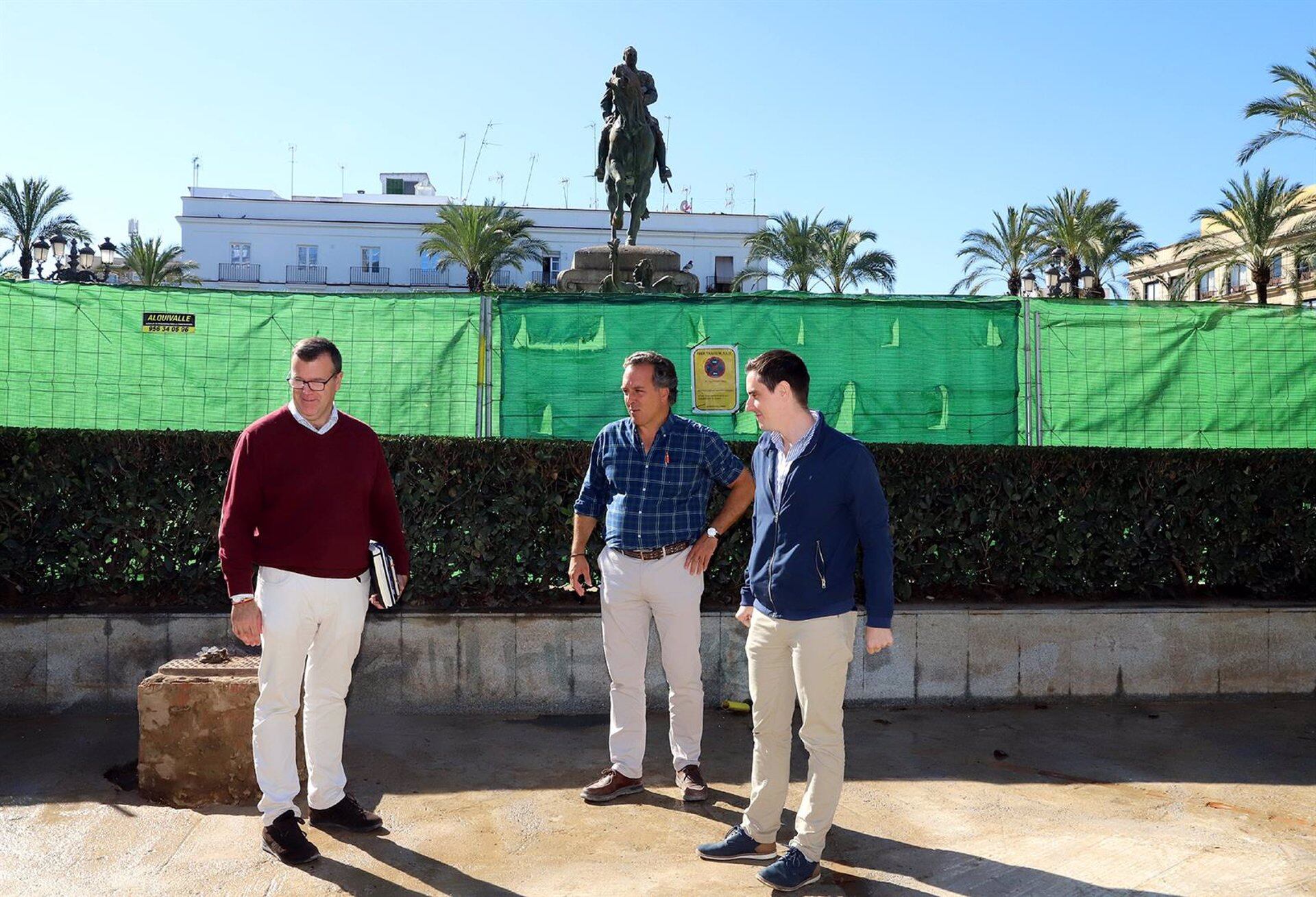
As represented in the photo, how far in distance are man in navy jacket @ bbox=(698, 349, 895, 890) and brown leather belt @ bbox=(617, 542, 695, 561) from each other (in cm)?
85

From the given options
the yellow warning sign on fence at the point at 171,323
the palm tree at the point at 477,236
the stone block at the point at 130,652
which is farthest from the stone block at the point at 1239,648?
the palm tree at the point at 477,236

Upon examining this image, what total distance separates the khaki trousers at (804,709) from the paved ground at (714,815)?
0.25 m

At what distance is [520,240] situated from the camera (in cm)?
6256

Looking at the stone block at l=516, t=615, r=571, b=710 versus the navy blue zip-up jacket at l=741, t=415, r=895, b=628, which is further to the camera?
the stone block at l=516, t=615, r=571, b=710

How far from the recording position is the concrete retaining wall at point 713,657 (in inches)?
255

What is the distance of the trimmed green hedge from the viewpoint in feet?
21.8

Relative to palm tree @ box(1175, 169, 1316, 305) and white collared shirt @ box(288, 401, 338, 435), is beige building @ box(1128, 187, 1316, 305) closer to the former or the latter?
palm tree @ box(1175, 169, 1316, 305)

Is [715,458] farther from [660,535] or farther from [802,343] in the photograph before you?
[802,343]

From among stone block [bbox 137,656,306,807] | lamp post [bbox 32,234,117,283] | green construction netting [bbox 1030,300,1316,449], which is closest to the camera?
stone block [bbox 137,656,306,807]

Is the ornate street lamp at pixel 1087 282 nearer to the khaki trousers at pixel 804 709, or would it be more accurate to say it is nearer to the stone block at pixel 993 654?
the stone block at pixel 993 654

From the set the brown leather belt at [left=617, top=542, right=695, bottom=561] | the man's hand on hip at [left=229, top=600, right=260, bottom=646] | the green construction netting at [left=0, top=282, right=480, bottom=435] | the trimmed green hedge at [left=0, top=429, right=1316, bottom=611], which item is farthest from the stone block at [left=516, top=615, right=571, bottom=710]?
the man's hand on hip at [left=229, top=600, right=260, bottom=646]

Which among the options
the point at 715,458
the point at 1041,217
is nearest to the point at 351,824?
the point at 715,458

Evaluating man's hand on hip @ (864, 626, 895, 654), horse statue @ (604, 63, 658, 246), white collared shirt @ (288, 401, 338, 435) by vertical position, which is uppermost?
horse statue @ (604, 63, 658, 246)

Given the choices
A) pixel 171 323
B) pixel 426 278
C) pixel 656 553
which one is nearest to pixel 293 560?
pixel 656 553
